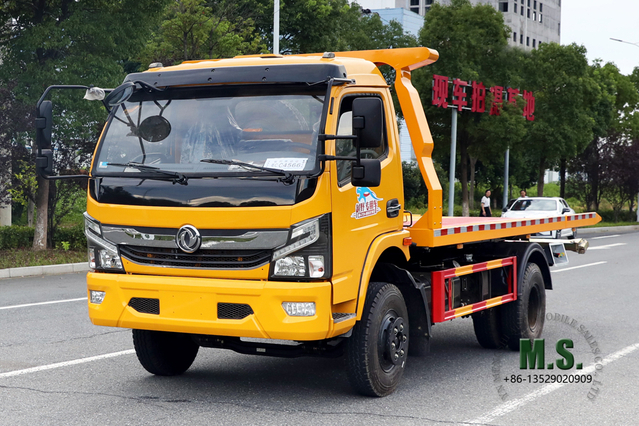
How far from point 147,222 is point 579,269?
13485 millimetres

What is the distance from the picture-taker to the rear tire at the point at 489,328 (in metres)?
8.09

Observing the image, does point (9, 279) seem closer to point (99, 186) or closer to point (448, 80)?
point (99, 186)

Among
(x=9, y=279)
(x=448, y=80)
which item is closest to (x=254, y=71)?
(x=9, y=279)

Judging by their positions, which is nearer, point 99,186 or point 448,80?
point 99,186

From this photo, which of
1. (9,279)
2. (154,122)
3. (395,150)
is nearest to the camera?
(154,122)

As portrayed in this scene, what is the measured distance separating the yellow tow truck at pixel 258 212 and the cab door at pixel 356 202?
0.01 metres

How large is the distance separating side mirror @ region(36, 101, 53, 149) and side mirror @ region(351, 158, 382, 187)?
2204 mm

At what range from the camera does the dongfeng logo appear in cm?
536

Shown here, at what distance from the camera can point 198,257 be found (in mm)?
5422

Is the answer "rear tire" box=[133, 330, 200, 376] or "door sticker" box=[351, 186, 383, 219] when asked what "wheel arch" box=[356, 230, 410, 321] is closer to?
"door sticker" box=[351, 186, 383, 219]

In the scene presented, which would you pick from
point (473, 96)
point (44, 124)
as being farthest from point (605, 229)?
point (44, 124)

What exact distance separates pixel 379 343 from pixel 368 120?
169cm

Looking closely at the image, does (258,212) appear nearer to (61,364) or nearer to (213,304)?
(213,304)

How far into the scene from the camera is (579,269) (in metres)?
17.1
